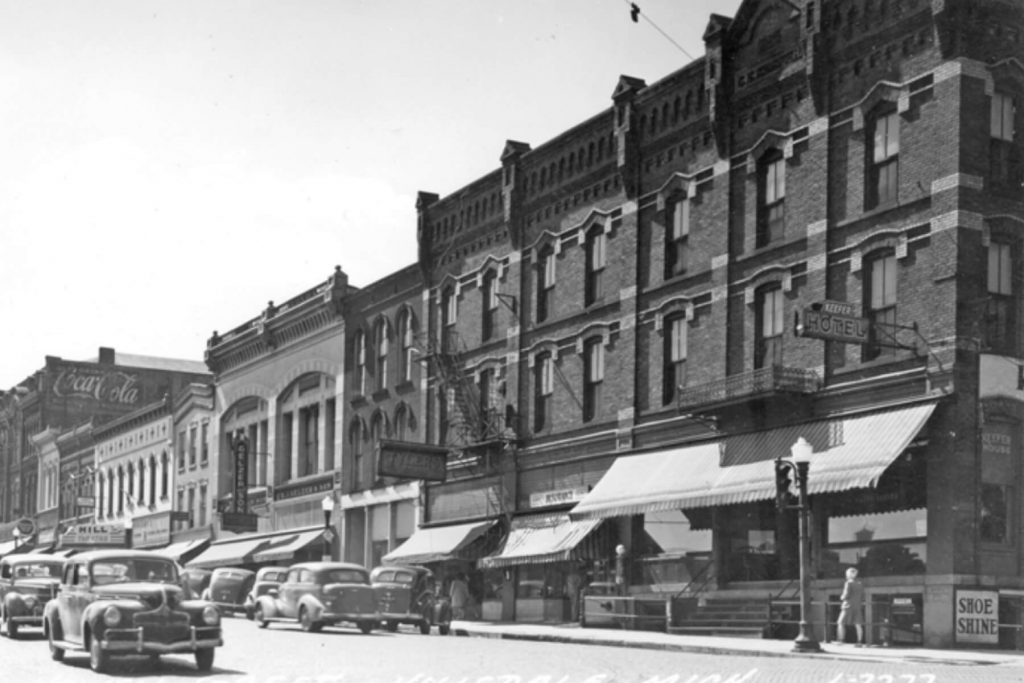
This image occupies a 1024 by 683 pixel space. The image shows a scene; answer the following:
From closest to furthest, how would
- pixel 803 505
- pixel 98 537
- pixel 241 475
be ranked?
pixel 803 505, pixel 241 475, pixel 98 537

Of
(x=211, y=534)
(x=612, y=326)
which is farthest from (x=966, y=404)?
(x=211, y=534)

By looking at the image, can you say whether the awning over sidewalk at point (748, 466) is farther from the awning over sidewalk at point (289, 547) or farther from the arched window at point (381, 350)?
the awning over sidewalk at point (289, 547)

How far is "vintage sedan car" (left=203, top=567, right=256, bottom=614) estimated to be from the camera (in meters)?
46.5

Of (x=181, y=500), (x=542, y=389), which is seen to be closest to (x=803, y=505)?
(x=542, y=389)

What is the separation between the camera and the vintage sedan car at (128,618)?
2097 centimetres

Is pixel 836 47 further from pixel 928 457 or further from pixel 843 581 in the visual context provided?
pixel 843 581

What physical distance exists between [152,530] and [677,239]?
4522cm

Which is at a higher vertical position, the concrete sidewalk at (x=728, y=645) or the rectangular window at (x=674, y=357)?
the rectangular window at (x=674, y=357)

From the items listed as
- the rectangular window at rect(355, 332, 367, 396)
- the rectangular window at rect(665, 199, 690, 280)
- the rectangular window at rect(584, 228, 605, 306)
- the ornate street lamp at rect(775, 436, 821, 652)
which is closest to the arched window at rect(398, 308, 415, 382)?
the rectangular window at rect(355, 332, 367, 396)

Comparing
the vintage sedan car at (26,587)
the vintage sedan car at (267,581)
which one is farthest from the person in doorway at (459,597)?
the vintage sedan car at (26,587)

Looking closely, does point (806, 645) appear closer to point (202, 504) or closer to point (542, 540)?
point (542, 540)

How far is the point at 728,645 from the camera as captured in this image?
28047 millimetres

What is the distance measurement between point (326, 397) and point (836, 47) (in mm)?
29550

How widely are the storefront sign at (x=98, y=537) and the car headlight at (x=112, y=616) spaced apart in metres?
55.5
